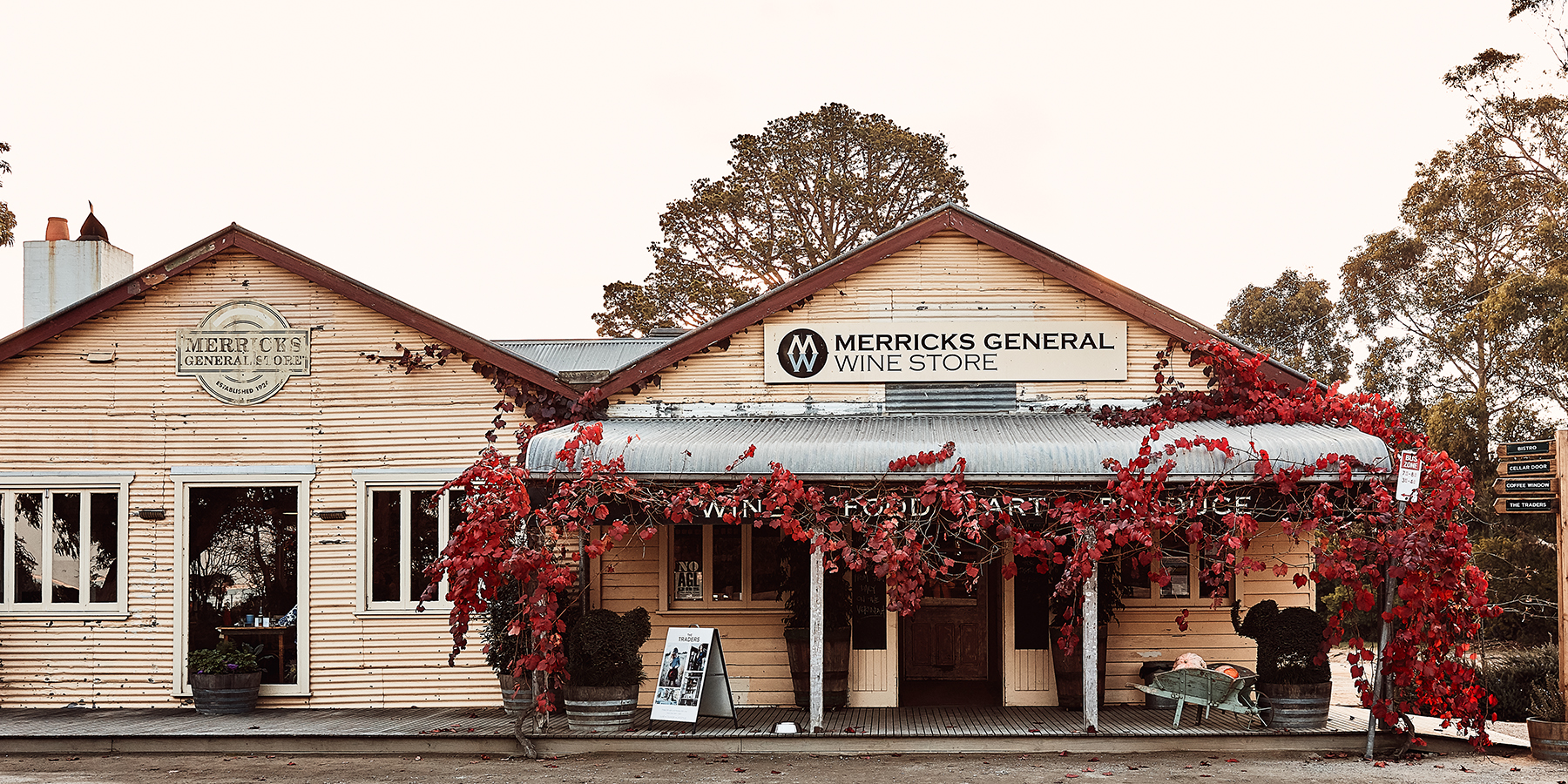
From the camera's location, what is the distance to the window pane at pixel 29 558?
1187cm

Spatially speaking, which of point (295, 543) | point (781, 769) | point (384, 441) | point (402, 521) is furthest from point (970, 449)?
point (295, 543)

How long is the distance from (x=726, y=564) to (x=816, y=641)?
1.85 metres

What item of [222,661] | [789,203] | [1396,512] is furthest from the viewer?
[789,203]

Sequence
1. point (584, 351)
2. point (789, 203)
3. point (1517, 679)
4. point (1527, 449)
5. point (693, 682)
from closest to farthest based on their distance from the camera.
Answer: point (1527, 449), point (693, 682), point (1517, 679), point (584, 351), point (789, 203)

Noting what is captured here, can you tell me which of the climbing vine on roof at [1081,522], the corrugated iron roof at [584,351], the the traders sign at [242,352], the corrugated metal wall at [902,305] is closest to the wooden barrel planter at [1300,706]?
the climbing vine on roof at [1081,522]

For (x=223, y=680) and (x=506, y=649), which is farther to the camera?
(x=223, y=680)

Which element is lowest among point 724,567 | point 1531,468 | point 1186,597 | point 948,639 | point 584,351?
point 948,639

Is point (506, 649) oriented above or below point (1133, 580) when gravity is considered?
below

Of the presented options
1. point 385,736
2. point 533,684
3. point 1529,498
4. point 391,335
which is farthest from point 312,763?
point 1529,498

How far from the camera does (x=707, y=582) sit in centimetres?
1183

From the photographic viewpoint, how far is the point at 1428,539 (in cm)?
917

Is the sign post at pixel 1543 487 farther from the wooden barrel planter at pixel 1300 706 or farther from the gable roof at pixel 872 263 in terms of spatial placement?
the gable roof at pixel 872 263

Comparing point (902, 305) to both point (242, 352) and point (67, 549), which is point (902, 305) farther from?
point (67, 549)

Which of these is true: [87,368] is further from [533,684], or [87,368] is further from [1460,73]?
[1460,73]
